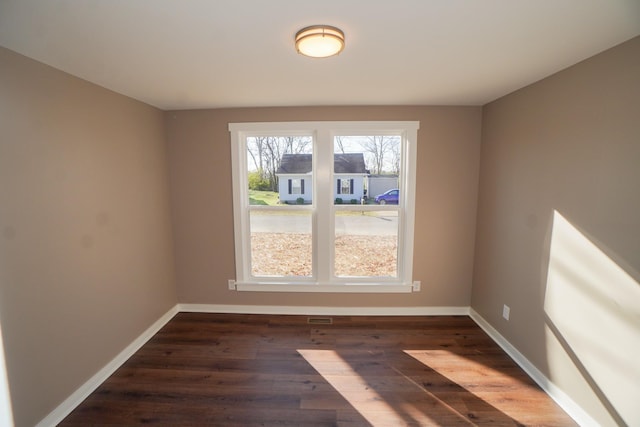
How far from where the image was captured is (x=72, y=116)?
193 cm

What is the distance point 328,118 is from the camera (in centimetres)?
292

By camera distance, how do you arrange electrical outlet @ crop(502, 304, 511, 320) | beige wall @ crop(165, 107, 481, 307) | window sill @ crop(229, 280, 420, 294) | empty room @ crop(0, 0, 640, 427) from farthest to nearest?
1. window sill @ crop(229, 280, 420, 294)
2. beige wall @ crop(165, 107, 481, 307)
3. electrical outlet @ crop(502, 304, 511, 320)
4. empty room @ crop(0, 0, 640, 427)

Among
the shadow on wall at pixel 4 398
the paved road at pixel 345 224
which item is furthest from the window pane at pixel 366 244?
the shadow on wall at pixel 4 398

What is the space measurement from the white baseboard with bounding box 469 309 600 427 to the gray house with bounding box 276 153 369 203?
1.90 metres

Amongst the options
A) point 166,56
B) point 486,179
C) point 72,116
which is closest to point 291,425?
point 166,56

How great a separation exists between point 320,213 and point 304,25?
76.6 inches

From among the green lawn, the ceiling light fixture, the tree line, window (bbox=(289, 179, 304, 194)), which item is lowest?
the green lawn

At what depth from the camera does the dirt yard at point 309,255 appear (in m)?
3.19

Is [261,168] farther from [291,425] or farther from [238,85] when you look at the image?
[291,425]

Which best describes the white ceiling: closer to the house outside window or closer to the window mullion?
the window mullion

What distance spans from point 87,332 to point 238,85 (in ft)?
7.24

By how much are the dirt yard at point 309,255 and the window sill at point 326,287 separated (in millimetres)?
139

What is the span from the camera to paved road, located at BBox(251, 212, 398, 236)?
313 cm

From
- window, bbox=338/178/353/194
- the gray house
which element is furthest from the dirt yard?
window, bbox=338/178/353/194
